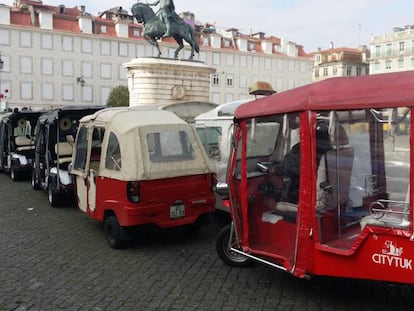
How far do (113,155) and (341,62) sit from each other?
85162mm

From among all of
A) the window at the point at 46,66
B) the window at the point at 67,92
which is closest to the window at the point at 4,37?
the window at the point at 46,66

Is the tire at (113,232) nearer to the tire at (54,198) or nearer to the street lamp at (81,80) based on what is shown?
the tire at (54,198)

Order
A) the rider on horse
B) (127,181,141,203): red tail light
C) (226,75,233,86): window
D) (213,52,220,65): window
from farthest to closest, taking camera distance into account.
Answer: (226,75,233,86): window
(213,52,220,65): window
the rider on horse
(127,181,141,203): red tail light

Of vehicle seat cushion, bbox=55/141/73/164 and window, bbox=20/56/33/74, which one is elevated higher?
window, bbox=20/56/33/74

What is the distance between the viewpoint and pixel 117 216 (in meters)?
6.44

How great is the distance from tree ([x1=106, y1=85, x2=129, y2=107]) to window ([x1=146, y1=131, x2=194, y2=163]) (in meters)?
51.1

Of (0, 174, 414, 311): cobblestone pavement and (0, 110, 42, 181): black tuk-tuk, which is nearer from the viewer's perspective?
(0, 174, 414, 311): cobblestone pavement

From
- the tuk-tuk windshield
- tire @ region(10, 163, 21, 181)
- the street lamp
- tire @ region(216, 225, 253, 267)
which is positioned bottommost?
tire @ region(216, 225, 253, 267)

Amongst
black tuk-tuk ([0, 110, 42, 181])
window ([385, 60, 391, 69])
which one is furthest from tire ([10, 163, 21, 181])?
window ([385, 60, 391, 69])

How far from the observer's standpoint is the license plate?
6.57 metres

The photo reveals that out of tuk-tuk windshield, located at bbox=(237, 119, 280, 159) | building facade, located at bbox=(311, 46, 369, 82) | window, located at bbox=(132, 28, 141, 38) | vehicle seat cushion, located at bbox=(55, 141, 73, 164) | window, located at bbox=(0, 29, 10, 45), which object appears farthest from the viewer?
building facade, located at bbox=(311, 46, 369, 82)

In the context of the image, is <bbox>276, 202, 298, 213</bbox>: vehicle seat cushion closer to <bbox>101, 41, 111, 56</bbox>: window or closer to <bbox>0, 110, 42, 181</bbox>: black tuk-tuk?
<bbox>0, 110, 42, 181</bbox>: black tuk-tuk

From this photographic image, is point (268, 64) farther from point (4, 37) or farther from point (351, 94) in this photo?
point (351, 94)

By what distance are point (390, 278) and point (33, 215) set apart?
7110mm
